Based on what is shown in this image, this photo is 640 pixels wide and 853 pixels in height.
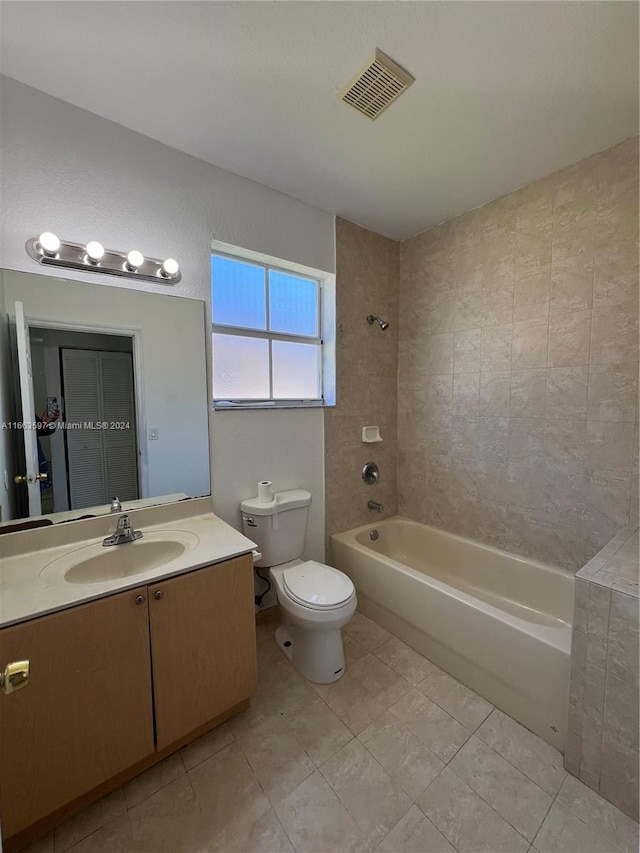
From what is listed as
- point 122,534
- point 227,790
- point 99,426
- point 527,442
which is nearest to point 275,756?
point 227,790

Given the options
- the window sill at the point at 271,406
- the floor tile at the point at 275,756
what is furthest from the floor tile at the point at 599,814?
the window sill at the point at 271,406

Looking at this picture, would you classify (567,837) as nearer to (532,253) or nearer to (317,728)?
(317,728)

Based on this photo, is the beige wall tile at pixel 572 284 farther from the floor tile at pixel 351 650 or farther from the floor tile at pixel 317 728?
the floor tile at pixel 317 728

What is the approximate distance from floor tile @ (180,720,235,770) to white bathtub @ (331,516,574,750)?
990 millimetres

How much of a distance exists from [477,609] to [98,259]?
2.23 meters

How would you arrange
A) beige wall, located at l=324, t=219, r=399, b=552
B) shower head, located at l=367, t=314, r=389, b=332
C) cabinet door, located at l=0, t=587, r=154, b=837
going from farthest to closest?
1. shower head, located at l=367, t=314, r=389, b=332
2. beige wall, located at l=324, t=219, r=399, b=552
3. cabinet door, located at l=0, t=587, r=154, b=837

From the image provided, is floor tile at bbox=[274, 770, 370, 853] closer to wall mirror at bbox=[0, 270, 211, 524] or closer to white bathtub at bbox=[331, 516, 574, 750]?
white bathtub at bbox=[331, 516, 574, 750]

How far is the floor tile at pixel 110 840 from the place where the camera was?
103 centimetres

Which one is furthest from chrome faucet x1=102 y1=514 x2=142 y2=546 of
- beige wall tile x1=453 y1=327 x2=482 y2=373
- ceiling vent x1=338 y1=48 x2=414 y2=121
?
beige wall tile x1=453 y1=327 x2=482 y2=373

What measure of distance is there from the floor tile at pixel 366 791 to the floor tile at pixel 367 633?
0.59m

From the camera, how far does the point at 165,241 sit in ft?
5.34

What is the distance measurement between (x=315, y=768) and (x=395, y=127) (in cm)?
258

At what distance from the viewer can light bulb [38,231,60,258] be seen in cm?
131

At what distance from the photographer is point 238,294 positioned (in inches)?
79.7
